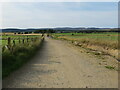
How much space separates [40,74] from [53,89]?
270cm

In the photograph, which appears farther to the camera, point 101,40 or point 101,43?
point 101,40

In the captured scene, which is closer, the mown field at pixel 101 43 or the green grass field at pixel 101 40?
the mown field at pixel 101 43

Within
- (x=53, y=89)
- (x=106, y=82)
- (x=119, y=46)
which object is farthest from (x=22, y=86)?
(x=119, y=46)

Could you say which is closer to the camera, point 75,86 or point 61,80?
point 75,86

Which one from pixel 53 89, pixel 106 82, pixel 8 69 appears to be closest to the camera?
pixel 53 89

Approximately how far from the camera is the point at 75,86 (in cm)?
715

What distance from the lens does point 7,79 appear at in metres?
8.08

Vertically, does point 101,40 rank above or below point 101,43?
above

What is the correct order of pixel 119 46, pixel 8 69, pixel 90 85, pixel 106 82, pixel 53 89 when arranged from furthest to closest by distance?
pixel 119 46
pixel 8 69
pixel 106 82
pixel 90 85
pixel 53 89

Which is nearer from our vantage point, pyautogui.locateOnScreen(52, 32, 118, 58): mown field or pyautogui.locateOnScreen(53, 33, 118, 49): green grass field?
pyautogui.locateOnScreen(52, 32, 118, 58): mown field

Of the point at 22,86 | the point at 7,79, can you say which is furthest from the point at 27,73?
the point at 22,86

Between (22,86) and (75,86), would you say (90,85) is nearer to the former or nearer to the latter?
(75,86)

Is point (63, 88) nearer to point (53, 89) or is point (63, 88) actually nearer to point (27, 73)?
point (53, 89)

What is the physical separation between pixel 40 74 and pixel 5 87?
2570 millimetres
